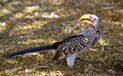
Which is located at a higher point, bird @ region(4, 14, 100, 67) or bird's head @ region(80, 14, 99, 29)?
bird's head @ region(80, 14, 99, 29)

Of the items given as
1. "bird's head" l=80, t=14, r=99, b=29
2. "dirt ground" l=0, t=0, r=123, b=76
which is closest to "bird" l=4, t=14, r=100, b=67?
"bird's head" l=80, t=14, r=99, b=29

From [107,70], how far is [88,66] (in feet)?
1.42

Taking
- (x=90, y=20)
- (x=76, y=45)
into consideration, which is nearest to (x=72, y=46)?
(x=76, y=45)

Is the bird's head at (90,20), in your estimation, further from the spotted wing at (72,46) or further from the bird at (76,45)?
the spotted wing at (72,46)

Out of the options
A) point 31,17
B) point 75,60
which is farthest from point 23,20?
point 75,60

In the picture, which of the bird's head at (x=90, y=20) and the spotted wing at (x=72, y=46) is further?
the bird's head at (x=90, y=20)

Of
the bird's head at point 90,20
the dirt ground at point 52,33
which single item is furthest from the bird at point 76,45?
the dirt ground at point 52,33

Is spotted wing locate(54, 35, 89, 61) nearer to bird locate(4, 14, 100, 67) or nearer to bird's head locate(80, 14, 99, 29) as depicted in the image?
bird locate(4, 14, 100, 67)

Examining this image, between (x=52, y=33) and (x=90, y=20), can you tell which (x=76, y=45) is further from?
(x=52, y=33)

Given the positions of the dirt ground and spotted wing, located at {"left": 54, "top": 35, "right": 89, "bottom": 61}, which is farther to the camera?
the dirt ground

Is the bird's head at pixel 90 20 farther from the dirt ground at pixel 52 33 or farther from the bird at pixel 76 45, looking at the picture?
the dirt ground at pixel 52 33

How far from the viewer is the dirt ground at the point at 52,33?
4527 mm

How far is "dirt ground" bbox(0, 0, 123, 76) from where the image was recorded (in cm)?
453

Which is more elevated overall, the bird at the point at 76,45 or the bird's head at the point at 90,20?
the bird's head at the point at 90,20
